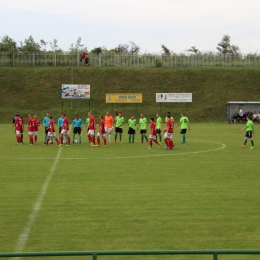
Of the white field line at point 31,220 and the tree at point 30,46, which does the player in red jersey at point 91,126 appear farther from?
the tree at point 30,46

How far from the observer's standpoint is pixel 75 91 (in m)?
62.9

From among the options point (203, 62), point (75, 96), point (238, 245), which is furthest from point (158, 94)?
point (238, 245)

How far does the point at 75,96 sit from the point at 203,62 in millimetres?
23385

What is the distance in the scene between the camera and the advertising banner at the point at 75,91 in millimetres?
62656

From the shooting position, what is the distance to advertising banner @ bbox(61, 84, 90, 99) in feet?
206

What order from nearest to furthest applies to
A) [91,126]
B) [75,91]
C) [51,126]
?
1. [51,126]
2. [91,126]
3. [75,91]

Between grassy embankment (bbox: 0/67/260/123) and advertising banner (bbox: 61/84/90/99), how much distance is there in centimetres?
210

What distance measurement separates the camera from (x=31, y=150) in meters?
27.9

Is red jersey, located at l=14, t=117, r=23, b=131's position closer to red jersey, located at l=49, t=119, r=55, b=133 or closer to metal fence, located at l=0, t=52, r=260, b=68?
red jersey, located at l=49, t=119, r=55, b=133

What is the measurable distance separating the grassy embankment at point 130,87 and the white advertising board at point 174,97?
129 cm

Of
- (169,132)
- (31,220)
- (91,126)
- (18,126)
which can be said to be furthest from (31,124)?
(31,220)

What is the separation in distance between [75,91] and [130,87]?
10.4m

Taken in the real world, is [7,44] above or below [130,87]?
above

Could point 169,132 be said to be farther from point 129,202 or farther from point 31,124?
point 129,202
